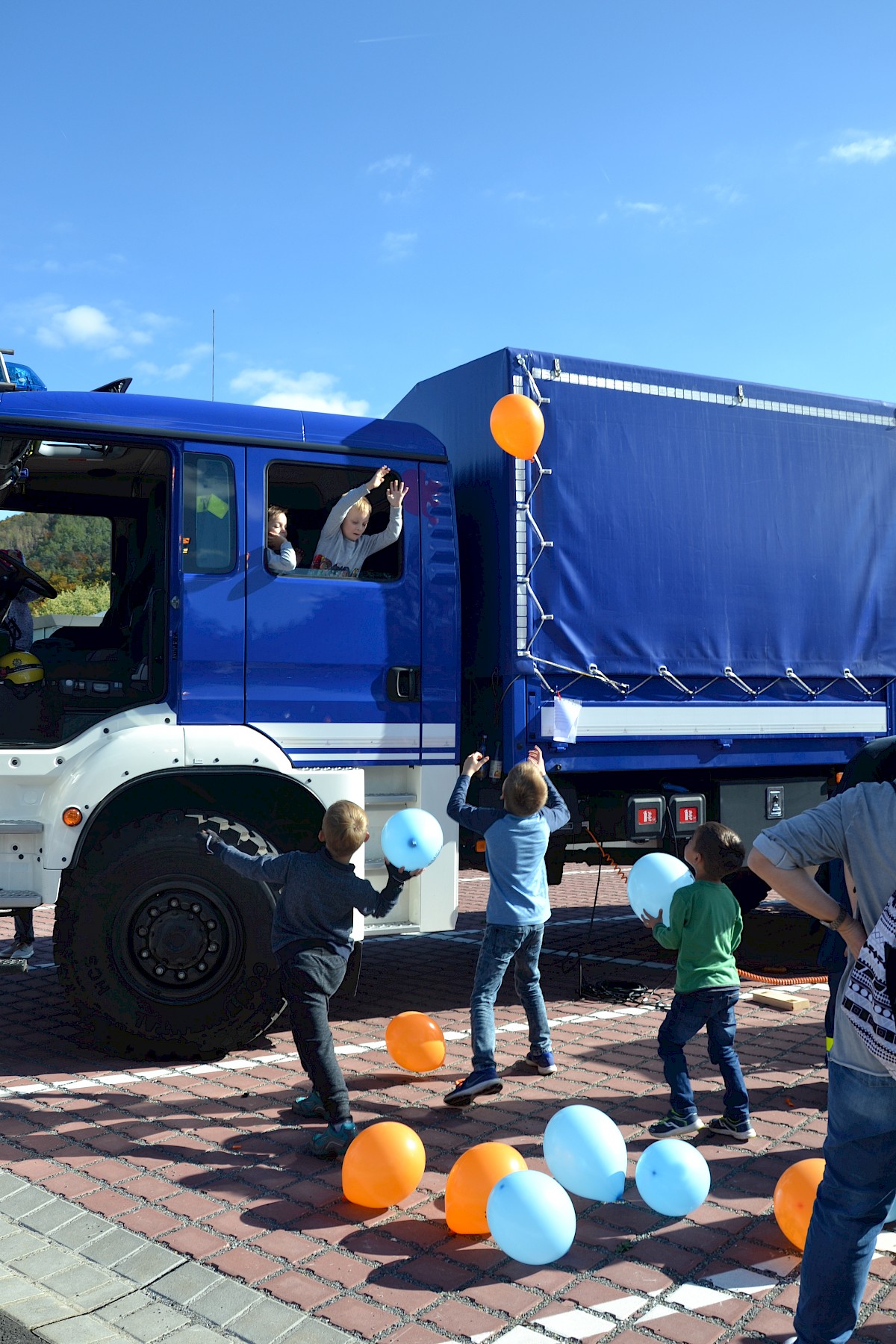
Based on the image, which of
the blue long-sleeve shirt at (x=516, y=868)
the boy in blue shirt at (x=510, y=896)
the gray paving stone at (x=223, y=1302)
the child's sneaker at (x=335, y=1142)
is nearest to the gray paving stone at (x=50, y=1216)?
the gray paving stone at (x=223, y=1302)

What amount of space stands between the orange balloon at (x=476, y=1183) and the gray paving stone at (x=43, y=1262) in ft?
3.78

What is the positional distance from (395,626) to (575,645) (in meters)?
1.02

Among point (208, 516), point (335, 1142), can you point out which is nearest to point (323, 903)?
point (335, 1142)

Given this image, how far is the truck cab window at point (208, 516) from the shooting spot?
5531 mm

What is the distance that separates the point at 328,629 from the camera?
5723 millimetres

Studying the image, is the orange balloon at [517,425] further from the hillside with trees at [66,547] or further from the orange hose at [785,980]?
the orange hose at [785,980]

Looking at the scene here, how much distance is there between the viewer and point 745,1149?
14.4 ft

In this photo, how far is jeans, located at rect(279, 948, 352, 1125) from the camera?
4.36 m

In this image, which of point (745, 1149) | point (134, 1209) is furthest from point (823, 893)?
point (134, 1209)

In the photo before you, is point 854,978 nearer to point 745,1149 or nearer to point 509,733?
point 745,1149

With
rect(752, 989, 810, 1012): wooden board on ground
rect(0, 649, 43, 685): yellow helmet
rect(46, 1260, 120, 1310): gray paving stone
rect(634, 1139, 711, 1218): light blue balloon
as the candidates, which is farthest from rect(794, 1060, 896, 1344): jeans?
rect(0, 649, 43, 685): yellow helmet

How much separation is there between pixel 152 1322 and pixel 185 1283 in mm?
204

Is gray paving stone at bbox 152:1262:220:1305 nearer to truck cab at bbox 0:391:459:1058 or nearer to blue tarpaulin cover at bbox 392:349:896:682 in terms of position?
truck cab at bbox 0:391:459:1058

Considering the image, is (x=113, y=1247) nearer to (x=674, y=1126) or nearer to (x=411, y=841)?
(x=411, y=841)
